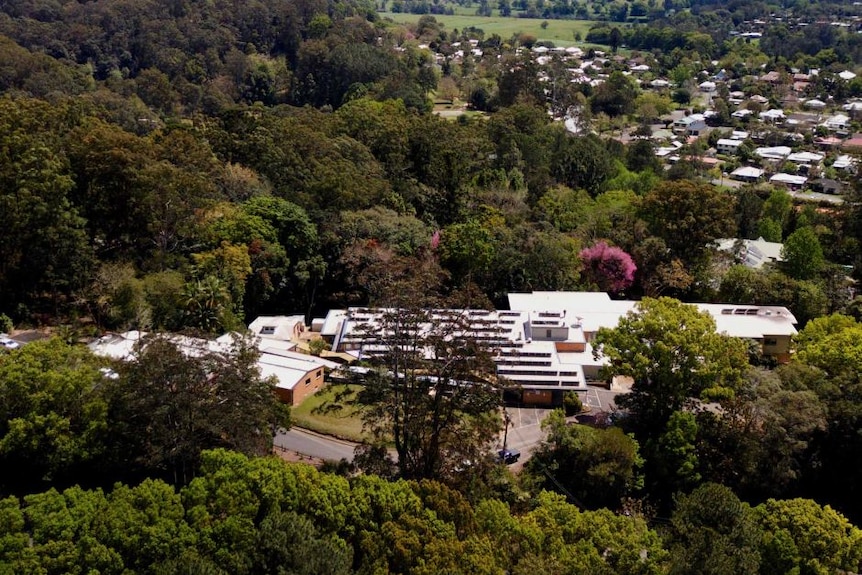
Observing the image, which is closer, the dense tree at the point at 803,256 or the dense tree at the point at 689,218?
the dense tree at the point at 689,218

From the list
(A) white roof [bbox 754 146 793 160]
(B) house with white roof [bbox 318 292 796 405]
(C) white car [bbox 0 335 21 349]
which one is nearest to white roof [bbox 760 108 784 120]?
(A) white roof [bbox 754 146 793 160]

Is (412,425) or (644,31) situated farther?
(644,31)

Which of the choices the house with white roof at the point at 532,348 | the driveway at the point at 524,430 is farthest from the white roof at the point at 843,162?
the driveway at the point at 524,430

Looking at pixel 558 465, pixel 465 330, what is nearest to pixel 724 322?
pixel 558 465

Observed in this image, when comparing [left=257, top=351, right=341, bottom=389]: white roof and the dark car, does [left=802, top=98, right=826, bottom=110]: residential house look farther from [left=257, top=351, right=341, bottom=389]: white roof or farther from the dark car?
the dark car

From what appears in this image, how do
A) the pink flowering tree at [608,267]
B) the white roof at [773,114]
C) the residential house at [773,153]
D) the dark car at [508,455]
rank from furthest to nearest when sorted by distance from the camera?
the white roof at [773,114] < the residential house at [773,153] < the pink flowering tree at [608,267] < the dark car at [508,455]

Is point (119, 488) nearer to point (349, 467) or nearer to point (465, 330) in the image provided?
point (349, 467)

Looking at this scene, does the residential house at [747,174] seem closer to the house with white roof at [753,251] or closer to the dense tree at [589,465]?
the house with white roof at [753,251]
